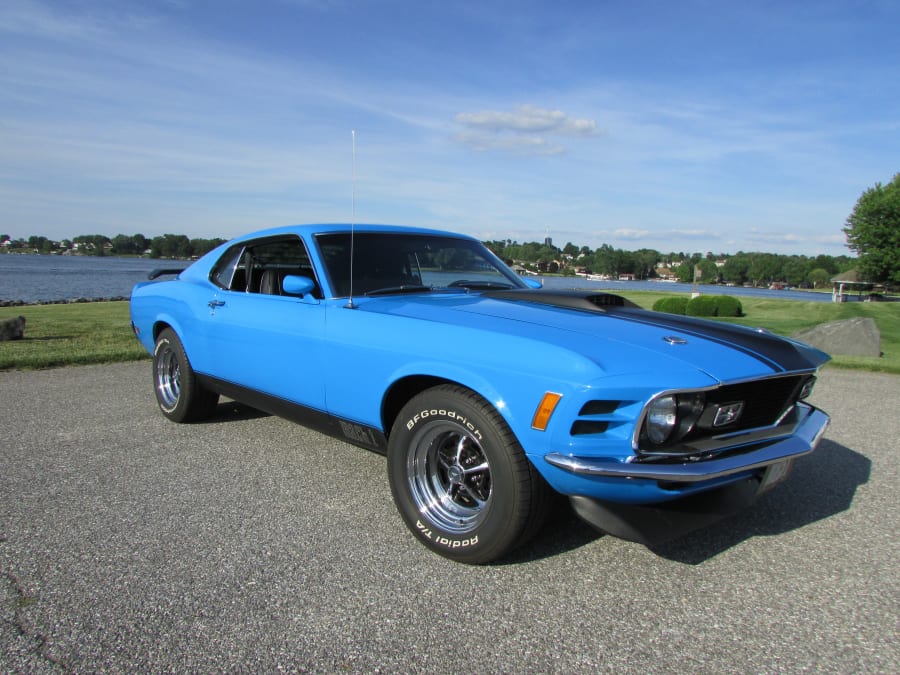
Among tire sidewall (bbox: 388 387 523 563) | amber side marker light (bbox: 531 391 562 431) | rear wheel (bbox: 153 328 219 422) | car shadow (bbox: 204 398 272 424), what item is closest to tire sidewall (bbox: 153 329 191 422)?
rear wheel (bbox: 153 328 219 422)

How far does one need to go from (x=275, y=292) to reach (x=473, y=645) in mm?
2724

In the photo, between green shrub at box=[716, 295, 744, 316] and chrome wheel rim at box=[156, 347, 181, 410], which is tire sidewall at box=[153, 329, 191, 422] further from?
green shrub at box=[716, 295, 744, 316]

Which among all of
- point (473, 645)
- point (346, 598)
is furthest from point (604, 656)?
point (346, 598)

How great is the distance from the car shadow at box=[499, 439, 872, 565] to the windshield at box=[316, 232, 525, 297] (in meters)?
1.61

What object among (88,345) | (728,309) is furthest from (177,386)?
(728,309)

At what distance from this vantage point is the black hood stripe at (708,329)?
108 inches

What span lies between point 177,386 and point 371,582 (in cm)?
319

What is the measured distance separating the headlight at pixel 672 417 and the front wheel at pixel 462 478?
467 mm

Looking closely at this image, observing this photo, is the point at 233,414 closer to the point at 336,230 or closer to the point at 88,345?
the point at 336,230

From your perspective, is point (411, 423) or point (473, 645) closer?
point (473, 645)

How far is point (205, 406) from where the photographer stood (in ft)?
15.7

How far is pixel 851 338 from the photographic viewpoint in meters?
10.8

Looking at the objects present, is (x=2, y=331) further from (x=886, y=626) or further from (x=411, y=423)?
(x=886, y=626)

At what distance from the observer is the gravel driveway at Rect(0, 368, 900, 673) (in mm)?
2047
